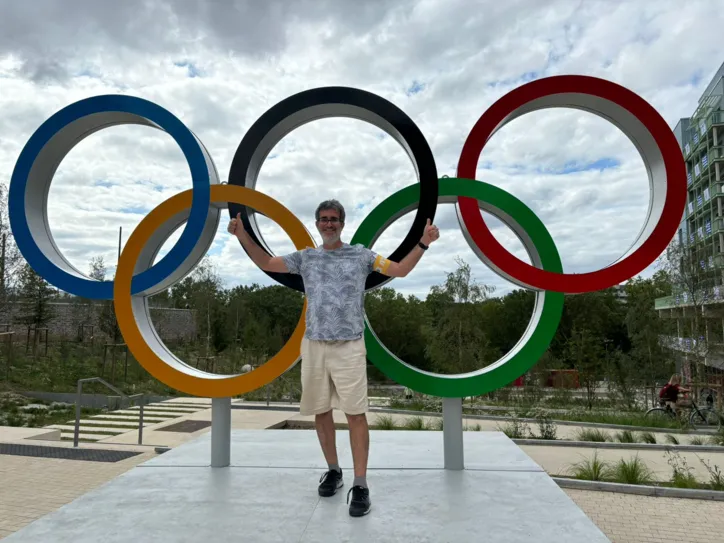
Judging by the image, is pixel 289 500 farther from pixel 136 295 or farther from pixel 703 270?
pixel 703 270

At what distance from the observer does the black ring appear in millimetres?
4094

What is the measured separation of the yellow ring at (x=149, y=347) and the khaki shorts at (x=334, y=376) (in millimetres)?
560

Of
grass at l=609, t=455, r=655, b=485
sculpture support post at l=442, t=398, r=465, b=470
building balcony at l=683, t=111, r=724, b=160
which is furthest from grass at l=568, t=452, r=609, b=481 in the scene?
building balcony at l=683, t=111, r=724, b=160

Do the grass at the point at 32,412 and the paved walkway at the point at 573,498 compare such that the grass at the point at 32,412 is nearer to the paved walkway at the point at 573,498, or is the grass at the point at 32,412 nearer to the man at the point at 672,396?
the paved walkway at the point at 573,498

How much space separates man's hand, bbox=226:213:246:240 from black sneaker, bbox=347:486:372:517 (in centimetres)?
195

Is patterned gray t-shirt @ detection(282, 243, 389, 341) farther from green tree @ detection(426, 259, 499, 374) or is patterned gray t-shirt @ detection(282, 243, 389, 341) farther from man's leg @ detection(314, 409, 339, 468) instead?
green tree @ detection(426, 259, 499, 374)

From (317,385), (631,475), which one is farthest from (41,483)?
(631,475)

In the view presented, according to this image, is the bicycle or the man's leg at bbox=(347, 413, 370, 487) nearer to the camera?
the man's leg at bbox=(347, 413, 370, 487)

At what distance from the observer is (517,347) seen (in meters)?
4.25

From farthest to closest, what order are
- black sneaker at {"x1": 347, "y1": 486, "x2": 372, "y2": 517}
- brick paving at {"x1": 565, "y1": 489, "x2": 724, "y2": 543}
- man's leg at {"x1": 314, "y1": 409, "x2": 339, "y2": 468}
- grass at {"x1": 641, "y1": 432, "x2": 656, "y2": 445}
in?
grass at {"x1": 641, "y1": 432, "x2": 656, "y2": 445}
brick paving at {"x1": 565, "y1": 489, "x2": 724, "y2": 543}
man's leg at {"x1": 314, "y1": 409, "x2": 339, "y2": 468}
black sneaker at {"x1": 347, "y1": 486, "x2": 372, "y2": 517}

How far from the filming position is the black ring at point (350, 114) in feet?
13.4

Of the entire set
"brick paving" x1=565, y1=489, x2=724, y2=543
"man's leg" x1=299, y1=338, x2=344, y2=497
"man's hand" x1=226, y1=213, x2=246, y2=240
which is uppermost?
"man's hand" x1=226, y1=213, x2=246, y2=240

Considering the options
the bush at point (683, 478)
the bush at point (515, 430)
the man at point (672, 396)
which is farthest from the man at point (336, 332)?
the man at point (672, 396)

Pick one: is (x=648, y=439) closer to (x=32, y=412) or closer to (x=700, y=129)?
(x=32, y=412)
